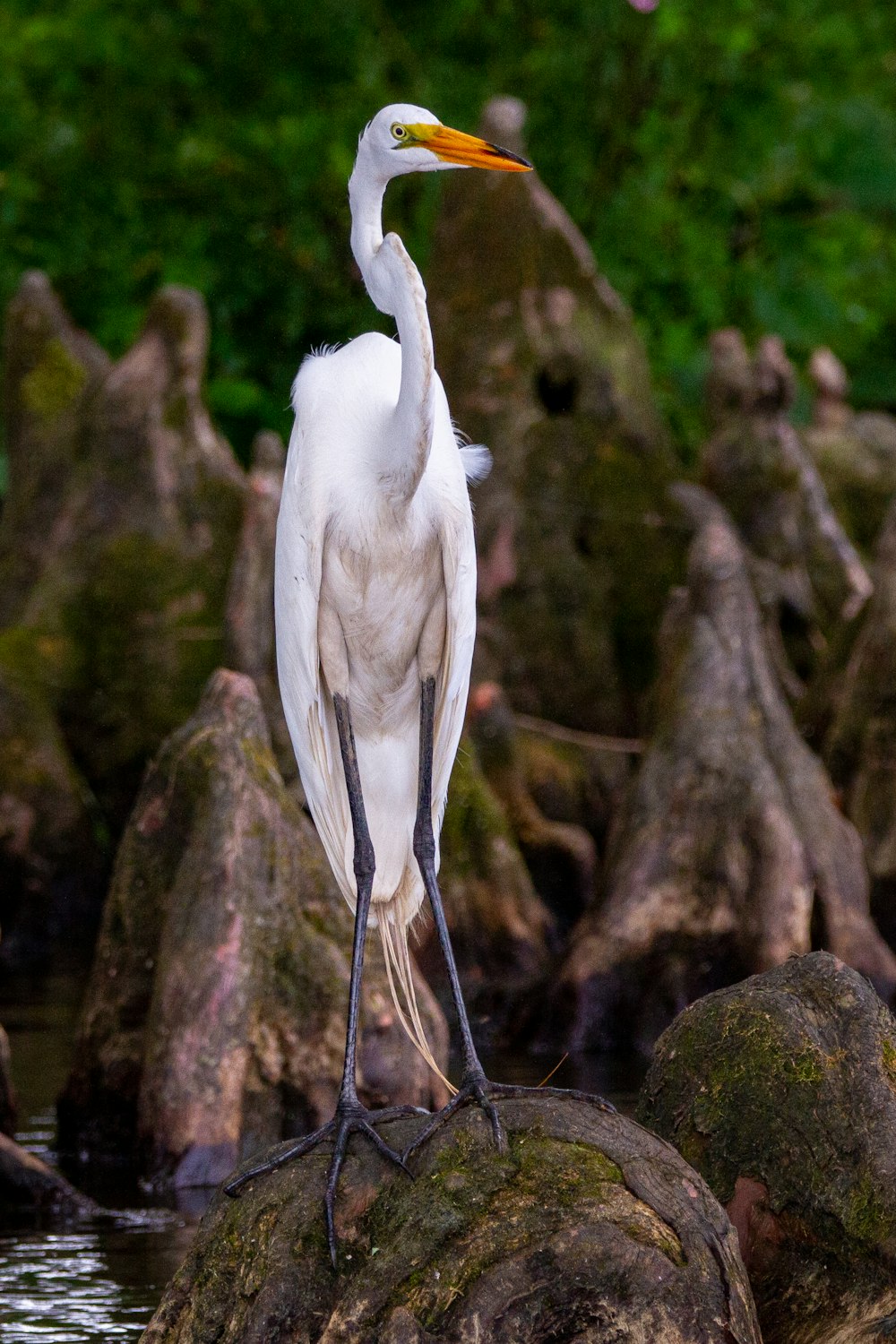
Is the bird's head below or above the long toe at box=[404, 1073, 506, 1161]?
above

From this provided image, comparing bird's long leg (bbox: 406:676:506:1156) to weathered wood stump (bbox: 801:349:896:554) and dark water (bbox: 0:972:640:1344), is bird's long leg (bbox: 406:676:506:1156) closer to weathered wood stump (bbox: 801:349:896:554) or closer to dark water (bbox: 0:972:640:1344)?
dark water (bbox: 0:972:640:1344)

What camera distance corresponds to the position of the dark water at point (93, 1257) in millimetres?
6629

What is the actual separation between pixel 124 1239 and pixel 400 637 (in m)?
2.73

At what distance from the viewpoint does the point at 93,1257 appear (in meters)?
7.41

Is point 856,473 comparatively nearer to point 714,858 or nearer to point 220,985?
point 714,858

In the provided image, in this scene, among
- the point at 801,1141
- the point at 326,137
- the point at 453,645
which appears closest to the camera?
the point at 801,1141

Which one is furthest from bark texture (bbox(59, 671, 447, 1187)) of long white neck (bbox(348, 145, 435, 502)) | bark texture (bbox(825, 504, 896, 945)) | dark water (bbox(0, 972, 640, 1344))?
bark texture (bbox(825, 504, 896, 945))

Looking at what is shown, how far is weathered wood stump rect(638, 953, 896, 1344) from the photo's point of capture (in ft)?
17.0

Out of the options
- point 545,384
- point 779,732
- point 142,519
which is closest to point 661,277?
point 545,384

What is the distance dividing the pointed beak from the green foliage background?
13269mm

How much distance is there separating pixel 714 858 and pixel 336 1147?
667cm

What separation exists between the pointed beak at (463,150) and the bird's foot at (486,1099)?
242 cm

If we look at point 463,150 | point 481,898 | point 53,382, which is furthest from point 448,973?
point 53,382

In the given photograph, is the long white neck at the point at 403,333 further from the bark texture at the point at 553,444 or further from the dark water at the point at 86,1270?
the bark texture at the point at 553,444
